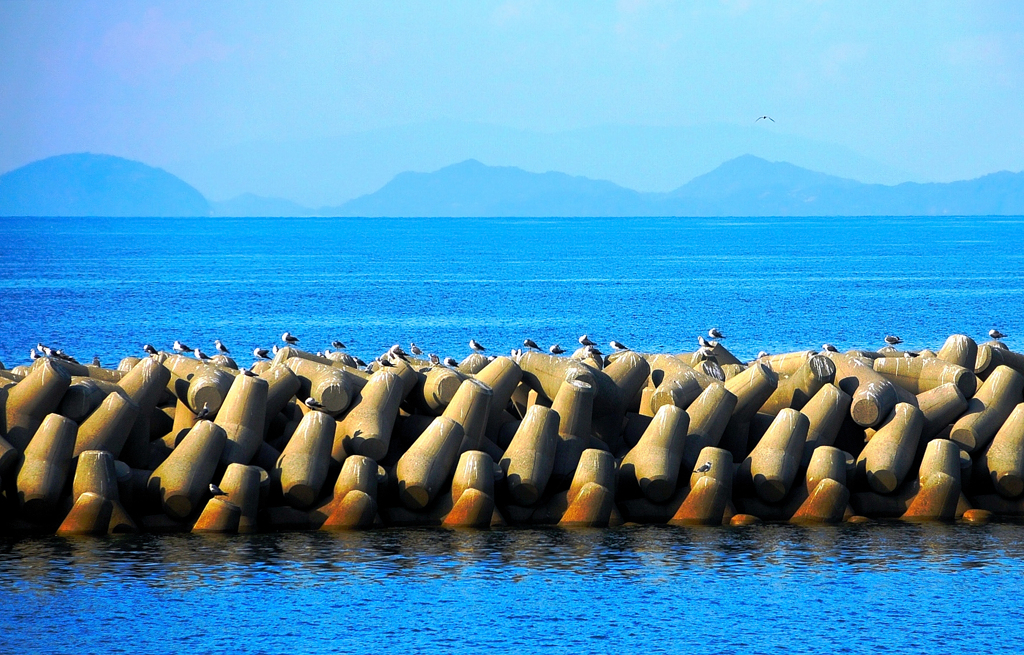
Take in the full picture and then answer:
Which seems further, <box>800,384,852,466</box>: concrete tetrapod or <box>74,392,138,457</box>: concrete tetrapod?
<box>800,384,852,466</box>: concrete tetrapod

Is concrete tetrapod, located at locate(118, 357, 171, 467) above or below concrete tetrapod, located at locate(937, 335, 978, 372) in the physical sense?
below

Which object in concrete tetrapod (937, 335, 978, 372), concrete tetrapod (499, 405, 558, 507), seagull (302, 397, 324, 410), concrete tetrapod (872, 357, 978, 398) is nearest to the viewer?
concrete tetrapod (499, 405, 558, 507)

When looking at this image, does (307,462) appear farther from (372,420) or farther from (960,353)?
(960,353)

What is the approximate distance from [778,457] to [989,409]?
3.55m

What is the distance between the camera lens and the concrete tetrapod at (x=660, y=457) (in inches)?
667

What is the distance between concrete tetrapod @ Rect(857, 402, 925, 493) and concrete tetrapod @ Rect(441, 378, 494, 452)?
16.5 ft

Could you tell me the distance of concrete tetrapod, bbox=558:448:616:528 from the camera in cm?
1670

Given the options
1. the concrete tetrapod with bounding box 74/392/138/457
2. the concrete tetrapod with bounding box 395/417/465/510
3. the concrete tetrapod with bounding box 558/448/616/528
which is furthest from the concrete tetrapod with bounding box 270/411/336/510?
the concrete tetrapod with bounding box 558/448/616/528

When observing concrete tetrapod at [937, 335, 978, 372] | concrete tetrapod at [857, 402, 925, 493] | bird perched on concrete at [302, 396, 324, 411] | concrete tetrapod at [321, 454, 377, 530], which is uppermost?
concrete tetrapod at [937, 335, 978, 372]

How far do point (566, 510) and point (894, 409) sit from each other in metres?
4.84

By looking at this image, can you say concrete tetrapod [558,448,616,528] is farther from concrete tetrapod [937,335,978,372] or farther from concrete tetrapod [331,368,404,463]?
concrete tetrapod [937,335,978,372]

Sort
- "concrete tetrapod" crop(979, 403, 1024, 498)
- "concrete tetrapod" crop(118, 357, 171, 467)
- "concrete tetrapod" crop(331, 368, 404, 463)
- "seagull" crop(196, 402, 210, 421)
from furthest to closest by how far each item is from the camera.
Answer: "seagull" crop(196, 402, 210, 421) < "concrete tetrapod" crop(979, 403, 1024, 498) < "concrete tetrapod" crop(118, 357, 171, 467) < "concrete tetrapod" crop(331, 368, 404, 463)

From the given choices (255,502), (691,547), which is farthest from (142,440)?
(691,547)

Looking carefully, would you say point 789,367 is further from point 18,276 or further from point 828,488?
point 18,276
